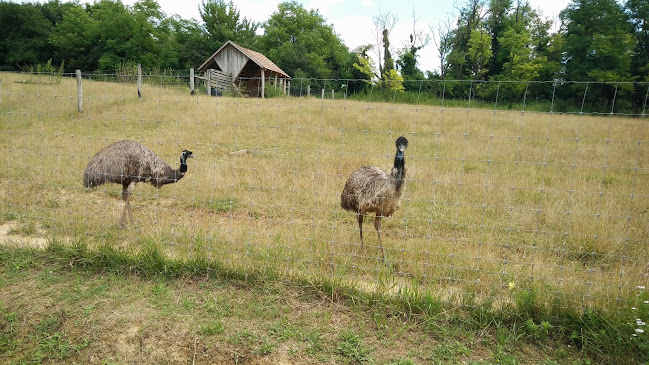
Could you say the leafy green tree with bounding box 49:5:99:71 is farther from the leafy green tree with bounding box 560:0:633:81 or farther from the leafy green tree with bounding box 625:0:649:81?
the leafy green tree with bounding box 625:0:649:81

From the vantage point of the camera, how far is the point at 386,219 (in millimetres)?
6637

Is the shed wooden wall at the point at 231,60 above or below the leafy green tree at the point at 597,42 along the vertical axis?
below

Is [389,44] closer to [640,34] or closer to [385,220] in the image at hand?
[640,34]

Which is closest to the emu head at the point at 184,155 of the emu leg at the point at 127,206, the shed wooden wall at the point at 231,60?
the emu leg at the point at 127,206

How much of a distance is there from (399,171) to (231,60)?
86.2ft

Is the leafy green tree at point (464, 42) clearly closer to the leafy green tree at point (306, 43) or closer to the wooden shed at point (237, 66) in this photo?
the leafy green tree at point (306, 43)

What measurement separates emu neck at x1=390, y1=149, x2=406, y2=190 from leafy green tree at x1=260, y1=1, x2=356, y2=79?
4174 centimetres

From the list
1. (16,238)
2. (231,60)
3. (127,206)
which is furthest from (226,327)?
(231,60)

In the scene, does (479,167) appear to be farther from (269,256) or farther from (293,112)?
(293,112)

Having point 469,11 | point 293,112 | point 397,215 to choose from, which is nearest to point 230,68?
point 293,112

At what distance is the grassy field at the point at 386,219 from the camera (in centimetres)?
391

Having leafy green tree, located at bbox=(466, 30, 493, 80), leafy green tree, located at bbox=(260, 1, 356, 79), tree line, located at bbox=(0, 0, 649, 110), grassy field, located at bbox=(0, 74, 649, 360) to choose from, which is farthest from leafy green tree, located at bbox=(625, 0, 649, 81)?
grassy field, located at bbox=(0, 74, 649, 360)

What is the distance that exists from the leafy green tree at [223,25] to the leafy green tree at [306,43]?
14.2 feet

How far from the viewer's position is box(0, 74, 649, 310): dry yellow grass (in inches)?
162
